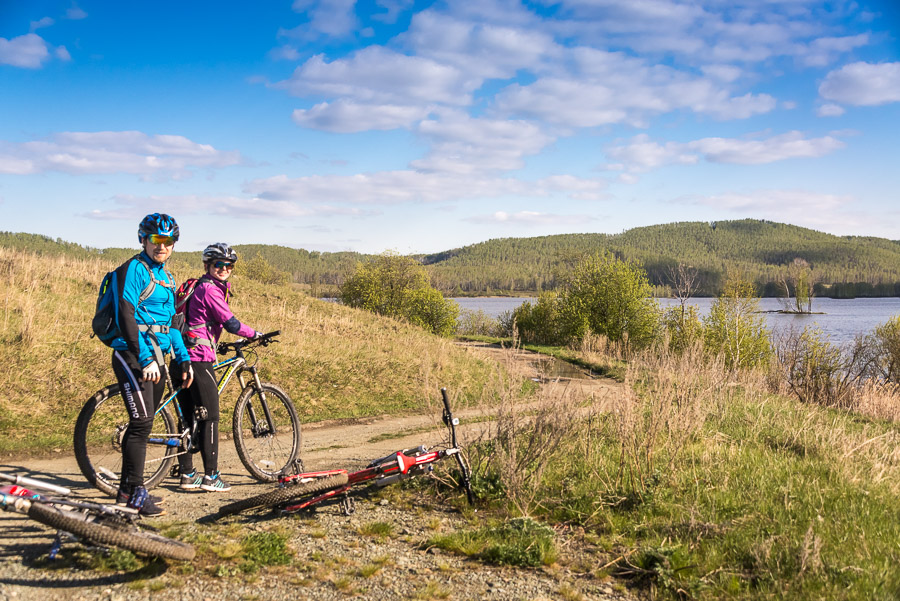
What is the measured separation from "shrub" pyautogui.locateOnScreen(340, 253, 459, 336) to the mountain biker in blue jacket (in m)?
37.3

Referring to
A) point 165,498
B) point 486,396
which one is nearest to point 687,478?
point 486,396

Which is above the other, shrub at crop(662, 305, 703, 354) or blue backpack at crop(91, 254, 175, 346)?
blue backpack at crop(91, 254, 175, 346)

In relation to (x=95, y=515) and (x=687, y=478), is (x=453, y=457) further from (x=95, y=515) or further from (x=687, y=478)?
(x=95, y=515)

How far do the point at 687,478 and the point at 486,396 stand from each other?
2411 millimetres

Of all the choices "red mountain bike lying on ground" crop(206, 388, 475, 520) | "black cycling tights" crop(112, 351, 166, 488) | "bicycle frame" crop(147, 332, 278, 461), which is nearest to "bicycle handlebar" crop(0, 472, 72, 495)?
"black cycling tights" crop(112, 351, 166, 488)

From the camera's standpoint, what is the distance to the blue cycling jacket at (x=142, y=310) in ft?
15.5

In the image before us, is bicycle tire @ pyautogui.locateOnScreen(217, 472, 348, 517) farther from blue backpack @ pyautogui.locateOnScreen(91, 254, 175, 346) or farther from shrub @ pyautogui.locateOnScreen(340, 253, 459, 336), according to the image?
shrub @ pyautogui.locateOnScreen(340, 253, 459, 336)

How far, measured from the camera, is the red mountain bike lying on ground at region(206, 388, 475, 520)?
500cm

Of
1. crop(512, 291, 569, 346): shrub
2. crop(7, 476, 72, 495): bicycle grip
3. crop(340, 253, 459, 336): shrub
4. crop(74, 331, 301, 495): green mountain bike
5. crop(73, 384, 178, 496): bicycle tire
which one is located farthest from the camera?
crop(512, 291, 569, 346): shrub

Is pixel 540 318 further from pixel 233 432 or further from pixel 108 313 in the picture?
pixel 108 313

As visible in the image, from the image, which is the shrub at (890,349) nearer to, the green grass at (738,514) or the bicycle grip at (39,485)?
the green grass at (738,514)

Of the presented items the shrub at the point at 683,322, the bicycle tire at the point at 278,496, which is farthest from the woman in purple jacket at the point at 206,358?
the shrub at the point at 683,322

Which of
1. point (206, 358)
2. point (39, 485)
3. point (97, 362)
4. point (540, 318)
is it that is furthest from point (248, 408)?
point (540, 318)

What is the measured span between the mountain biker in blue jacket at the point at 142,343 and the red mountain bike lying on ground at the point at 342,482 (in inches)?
30.6
